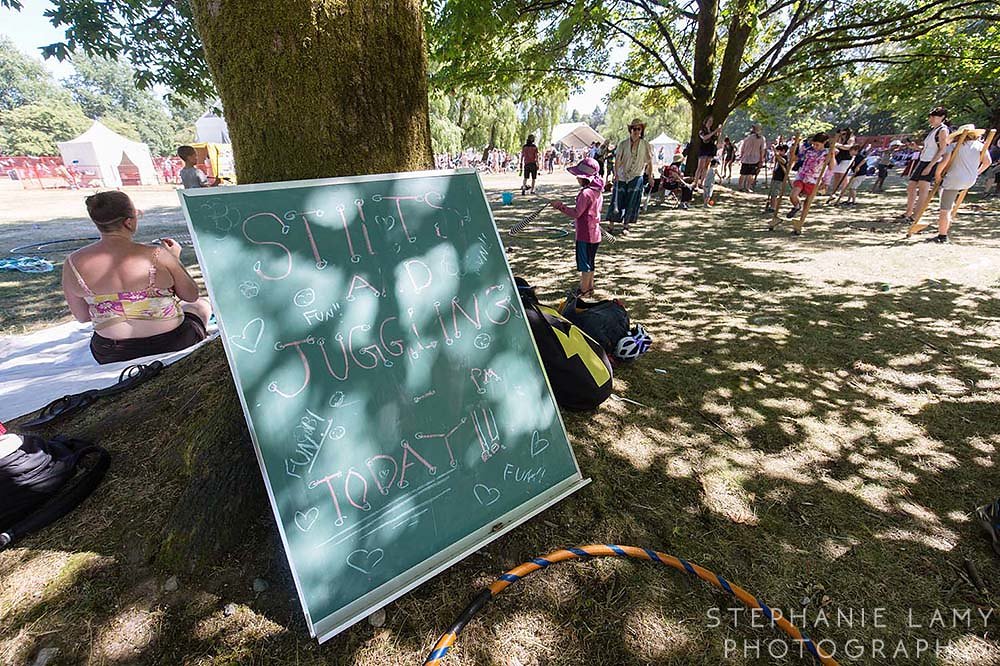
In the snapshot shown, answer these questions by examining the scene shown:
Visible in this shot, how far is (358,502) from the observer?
1642mm

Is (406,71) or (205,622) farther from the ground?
(406,71)

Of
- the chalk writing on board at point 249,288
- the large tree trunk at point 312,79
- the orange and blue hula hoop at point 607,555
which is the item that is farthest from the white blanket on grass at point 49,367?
the orange and blue hula hoop at point 607,555

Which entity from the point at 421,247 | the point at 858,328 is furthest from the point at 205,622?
the point at 858,328

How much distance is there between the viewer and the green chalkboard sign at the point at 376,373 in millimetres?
1514

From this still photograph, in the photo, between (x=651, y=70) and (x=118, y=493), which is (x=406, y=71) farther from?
(x=651, y=70)

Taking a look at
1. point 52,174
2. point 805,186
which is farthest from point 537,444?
point 52,174

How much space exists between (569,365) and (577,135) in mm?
55922

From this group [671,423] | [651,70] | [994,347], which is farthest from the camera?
[651,70]

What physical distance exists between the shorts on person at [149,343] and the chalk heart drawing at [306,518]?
230 centimetres

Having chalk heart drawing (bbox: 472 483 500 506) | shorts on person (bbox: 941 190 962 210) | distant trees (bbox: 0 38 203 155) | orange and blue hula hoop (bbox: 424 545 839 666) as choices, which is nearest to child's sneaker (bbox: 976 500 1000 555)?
orange and blue hula hoop (bbox: 424 545 839 666)

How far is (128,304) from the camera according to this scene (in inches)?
112

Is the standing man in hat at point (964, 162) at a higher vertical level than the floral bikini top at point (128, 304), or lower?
higher

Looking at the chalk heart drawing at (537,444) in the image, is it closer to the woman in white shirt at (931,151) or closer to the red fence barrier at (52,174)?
the woman in white shirt at (931,151)

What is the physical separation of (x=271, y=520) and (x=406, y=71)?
221 centimetres
